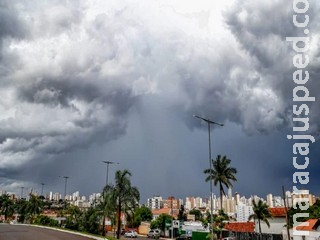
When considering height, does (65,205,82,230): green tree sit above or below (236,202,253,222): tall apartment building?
below

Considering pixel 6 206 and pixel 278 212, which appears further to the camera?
pixel 6 206

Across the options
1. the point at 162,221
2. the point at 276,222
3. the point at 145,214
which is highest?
the point at 145,214

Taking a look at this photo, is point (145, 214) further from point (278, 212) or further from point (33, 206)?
point (278, 212)

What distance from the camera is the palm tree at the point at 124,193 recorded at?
54.8 meters

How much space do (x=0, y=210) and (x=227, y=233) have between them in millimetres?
106756

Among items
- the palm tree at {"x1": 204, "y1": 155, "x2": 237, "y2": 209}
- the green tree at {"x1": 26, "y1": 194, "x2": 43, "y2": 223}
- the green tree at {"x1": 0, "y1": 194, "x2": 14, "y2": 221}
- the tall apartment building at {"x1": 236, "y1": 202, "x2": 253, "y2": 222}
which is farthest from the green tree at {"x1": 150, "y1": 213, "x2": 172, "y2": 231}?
the tall apartment building at {"x1": 236, "y1": 202, "x2": 253, "y2": 222}

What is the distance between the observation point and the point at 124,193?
180ft

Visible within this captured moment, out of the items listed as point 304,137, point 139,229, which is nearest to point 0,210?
point 139,229

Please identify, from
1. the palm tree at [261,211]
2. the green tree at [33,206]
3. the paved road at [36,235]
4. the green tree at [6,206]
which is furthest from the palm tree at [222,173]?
the green tree at [6,206]

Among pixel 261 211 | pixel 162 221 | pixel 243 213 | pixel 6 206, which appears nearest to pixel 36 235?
pixel 162 221

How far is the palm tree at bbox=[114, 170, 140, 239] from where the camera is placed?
54797mm

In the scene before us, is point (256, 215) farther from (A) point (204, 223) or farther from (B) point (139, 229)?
(B) point (139, 229)

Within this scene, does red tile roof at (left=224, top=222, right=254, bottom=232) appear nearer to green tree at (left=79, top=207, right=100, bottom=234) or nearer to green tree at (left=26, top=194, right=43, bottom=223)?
green tree at (left=79, top=207, right=100, bottom=234)

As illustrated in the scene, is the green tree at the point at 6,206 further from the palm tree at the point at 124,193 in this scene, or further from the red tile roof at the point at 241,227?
the palm tree at the point at 124,193
